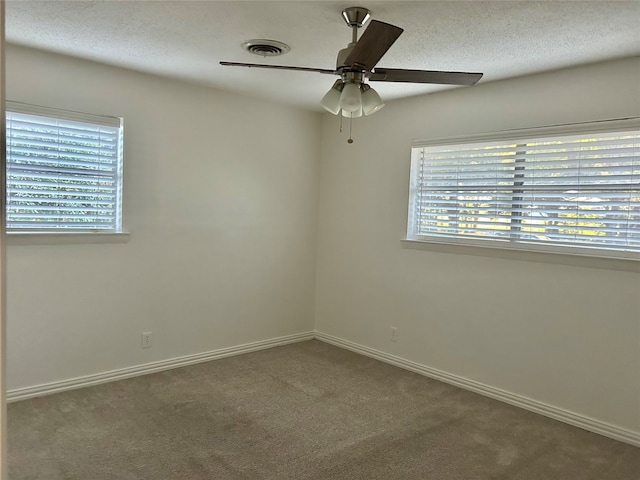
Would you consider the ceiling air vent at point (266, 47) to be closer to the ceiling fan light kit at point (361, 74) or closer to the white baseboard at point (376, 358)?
the ceiling fan light kit at point (361, 74)

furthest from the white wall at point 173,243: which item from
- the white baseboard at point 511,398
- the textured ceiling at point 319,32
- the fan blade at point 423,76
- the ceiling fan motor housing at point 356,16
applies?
the fan blade at point 423,76

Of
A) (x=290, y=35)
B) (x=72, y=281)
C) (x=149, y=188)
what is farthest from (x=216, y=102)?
(x=72, y=281)

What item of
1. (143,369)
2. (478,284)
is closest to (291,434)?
(143,369)

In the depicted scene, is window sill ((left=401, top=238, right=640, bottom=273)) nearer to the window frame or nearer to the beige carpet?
the beige carpet

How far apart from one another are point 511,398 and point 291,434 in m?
1.64

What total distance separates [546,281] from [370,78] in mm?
1908

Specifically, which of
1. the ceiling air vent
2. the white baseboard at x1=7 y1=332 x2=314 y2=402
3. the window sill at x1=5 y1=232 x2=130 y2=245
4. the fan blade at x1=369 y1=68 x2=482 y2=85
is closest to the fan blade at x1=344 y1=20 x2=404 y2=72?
the fan blade at x1=369 y1=68 x2=482 y2=85

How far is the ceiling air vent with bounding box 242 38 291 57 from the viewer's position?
277 centimetres

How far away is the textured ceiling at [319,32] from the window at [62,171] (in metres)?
0.46

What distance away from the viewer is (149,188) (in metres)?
3.66

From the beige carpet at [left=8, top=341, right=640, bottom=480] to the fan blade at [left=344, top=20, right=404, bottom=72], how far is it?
201cm

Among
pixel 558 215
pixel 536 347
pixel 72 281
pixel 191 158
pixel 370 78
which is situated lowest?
pixel 536 347

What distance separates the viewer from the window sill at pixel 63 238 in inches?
121

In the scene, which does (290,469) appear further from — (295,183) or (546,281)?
(295,183)
